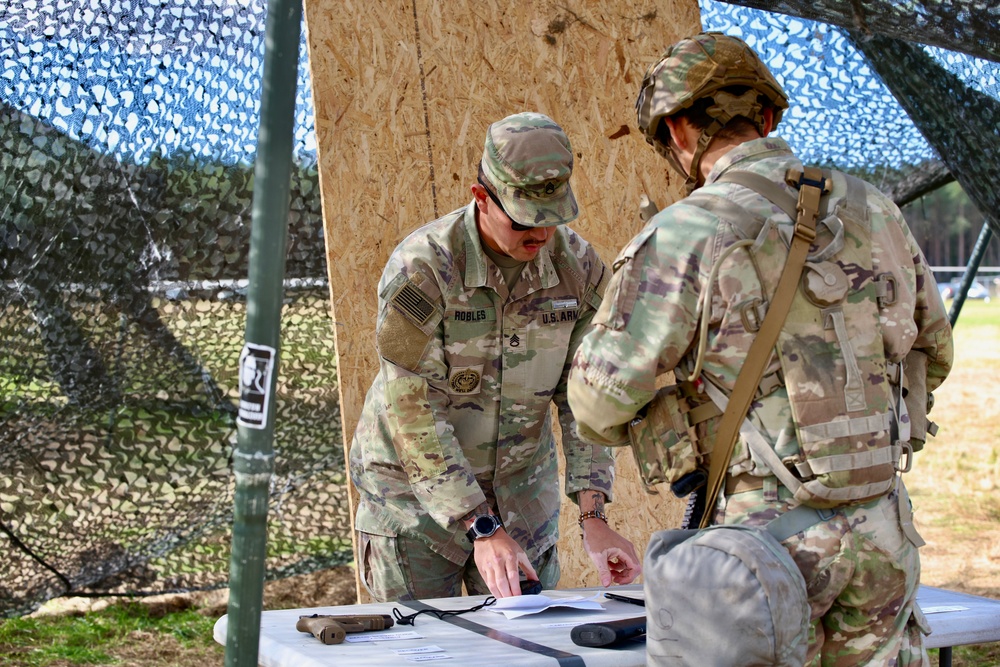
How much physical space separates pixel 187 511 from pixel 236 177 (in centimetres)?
129

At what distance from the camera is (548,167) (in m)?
2.41

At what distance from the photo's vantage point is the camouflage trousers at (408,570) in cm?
270

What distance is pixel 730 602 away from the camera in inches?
65.9

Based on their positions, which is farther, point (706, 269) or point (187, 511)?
point (187, 511)

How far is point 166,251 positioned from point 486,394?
1925 millimetres

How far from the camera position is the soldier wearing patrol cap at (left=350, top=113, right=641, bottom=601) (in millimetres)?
2479

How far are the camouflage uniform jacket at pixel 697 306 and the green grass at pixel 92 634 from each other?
10.3 feet

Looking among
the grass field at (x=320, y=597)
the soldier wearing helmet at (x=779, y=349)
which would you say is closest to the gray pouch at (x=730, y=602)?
the soldier wearing helmet at (x=779, y=349)

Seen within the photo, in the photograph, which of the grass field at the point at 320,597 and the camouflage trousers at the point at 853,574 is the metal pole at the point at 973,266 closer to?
the grass field at the point at 320,597

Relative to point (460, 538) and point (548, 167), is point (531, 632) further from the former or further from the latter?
point (548, 167)

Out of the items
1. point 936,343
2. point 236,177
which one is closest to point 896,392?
point 936,343

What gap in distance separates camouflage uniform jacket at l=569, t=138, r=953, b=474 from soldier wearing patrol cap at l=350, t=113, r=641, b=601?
62 centimetres

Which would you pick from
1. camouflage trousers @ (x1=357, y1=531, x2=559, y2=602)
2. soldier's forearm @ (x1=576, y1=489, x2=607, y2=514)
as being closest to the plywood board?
camouflage trousers @ (x1=357, y1=531, x2=559, y2=602)

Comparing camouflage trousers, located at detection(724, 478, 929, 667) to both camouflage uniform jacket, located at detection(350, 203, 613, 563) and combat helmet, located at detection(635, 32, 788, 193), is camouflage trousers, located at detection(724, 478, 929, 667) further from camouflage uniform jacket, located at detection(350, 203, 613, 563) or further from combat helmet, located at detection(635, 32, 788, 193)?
camouflage uniform jacket, located at detection(350, 203, 613, 563)
